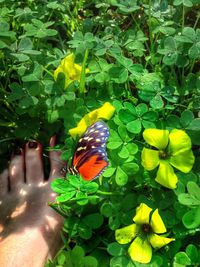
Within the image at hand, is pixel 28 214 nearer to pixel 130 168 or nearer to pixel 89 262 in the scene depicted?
pixel 89 262

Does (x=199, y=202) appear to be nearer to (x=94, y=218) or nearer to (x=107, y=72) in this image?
Result: (x=94, y=218)

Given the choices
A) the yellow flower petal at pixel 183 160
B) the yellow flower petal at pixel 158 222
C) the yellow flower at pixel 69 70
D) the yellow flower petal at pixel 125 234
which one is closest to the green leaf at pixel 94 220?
the yellow flower petal at pixel 125 234

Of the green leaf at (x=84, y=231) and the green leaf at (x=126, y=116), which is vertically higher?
the green leaf at (x=126, y=116)

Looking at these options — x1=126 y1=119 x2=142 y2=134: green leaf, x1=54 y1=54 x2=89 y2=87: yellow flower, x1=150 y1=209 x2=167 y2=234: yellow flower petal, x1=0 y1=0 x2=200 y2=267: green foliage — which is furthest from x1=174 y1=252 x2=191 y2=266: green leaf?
x1=54 y1=54 x2=89 y2=87: yellow flower

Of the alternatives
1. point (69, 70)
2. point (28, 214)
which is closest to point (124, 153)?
point (69, 70)

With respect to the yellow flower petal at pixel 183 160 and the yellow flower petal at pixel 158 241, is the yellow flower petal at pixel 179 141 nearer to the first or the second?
the yellow flower petal at pixel 183 160

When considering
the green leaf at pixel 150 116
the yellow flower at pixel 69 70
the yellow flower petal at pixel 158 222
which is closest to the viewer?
the yellow flower petal at pixel 158 222
